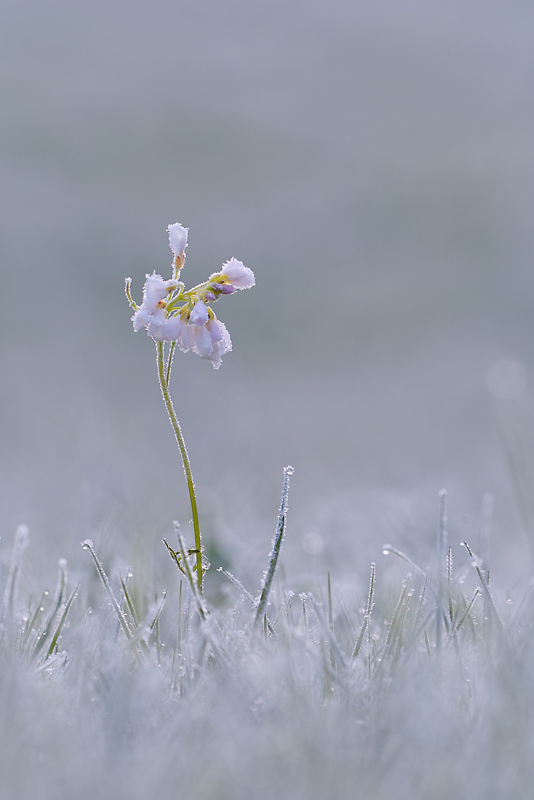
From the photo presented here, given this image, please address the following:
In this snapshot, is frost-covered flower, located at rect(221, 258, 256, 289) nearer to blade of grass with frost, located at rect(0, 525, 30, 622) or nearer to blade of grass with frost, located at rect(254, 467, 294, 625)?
blade of grass with frost, located at rect(254, 467, 294, 625)

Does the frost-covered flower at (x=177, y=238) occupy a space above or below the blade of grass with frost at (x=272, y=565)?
above

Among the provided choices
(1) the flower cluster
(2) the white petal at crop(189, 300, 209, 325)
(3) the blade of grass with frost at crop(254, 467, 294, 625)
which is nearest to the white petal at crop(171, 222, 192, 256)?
(1) the flower cluster

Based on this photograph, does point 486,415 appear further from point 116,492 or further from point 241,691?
point 241,691

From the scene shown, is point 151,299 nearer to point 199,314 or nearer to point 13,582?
point 199,314

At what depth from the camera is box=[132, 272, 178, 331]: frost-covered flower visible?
136cm

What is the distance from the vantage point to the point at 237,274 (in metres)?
1.42

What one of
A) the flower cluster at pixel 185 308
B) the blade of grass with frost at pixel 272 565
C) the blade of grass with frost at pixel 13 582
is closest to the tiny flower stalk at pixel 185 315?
the flower cluster at pixel 185 308

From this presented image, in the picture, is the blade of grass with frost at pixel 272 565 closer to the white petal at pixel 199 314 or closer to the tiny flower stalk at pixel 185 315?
the tiny flower stalk at pixel 185 315

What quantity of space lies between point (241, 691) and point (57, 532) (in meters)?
2.12

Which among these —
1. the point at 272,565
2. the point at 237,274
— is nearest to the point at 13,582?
the point at 272,565

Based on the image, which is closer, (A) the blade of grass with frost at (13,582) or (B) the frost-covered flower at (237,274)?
(A) the blade of grass with frost at (13,582)

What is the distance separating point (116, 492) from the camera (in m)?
2.75

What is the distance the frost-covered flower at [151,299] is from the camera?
1.36 metres

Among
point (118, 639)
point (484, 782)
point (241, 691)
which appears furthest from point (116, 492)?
point (484, 782)
